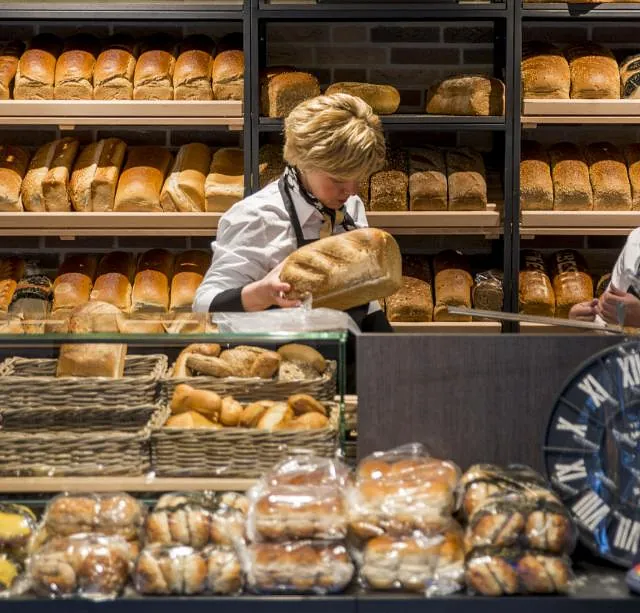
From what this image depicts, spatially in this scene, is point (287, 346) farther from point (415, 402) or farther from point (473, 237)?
point (473, 237)

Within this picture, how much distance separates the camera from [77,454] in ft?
5.22

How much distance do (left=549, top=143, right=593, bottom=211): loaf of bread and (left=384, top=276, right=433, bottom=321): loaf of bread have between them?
585mm

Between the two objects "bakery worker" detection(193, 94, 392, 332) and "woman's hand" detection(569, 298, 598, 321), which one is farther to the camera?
"woman's hand" detection(569, 298, 598, 321)

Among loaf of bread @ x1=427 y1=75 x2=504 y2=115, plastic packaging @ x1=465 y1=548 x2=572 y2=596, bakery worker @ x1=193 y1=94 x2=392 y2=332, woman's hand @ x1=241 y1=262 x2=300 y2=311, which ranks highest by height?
loaf of bread @ x1=427 y1=75 x2=504 y2=115

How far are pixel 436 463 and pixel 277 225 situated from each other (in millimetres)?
1124

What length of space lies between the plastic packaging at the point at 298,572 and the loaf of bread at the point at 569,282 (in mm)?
2395

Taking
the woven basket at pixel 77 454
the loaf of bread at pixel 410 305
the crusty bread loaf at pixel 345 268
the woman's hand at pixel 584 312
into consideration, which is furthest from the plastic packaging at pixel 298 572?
the loaf of bread at pixel 410 305

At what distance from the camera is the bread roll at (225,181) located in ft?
11.5

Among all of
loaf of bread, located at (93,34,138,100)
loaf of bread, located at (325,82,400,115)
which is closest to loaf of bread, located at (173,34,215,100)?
loaf of bread, located at (93,34,138,100)

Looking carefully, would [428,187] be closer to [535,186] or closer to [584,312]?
[535,186]

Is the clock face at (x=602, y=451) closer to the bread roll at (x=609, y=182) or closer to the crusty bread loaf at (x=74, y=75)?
the bread roll at (x=609, y=182)

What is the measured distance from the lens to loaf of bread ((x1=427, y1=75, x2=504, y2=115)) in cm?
349

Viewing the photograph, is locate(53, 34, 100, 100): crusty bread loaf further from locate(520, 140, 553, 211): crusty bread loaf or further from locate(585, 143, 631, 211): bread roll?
locate(585, 143, 631, 211): bread roll

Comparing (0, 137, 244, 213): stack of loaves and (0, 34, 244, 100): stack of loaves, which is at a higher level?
(0, 34, 244, 100): stack of loaves
